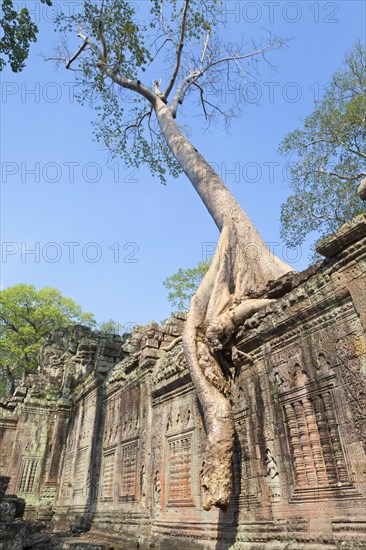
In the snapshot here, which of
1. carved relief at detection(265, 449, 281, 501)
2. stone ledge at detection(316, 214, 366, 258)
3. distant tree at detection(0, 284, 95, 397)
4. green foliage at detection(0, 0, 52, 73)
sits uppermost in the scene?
distant tree at detection(0, 284, 95, 397)

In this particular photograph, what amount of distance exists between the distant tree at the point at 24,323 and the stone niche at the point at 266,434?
14.9 metres

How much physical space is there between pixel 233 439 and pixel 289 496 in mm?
831

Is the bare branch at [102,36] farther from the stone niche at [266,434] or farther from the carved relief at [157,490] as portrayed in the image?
the carved relief at [157,490]

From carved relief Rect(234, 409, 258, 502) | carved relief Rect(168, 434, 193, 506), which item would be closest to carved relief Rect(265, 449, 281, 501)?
carved relief Rect(234, 409, 258, 502)

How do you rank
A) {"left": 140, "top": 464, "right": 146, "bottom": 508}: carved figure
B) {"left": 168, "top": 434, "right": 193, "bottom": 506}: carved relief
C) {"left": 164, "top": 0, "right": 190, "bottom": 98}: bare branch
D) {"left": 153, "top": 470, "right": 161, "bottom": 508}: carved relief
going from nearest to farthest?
{"left": 168, "top": 434, "right": 193, "bottom": 506}: carved relief, {"left": 153, "top": 470, "right": 161, "bottom": 508}: carved relief, {"left": 140, "top": 464, "right": 146, "bottom": 508}: carved figure, {"left": 164, "top": 0, "right": 190, "bottom": 98}: bare branch

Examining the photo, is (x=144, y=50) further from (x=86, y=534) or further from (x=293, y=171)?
(x=86, y=534)

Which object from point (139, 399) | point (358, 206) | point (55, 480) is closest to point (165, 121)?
point (358, 206)

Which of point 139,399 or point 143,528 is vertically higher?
point 139,399

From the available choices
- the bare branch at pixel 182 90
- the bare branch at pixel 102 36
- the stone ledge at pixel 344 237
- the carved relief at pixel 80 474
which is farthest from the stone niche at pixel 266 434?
the bare branch at pixel 102 36

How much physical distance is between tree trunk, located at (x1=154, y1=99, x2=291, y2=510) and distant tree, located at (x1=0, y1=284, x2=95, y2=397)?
16563 millimetres

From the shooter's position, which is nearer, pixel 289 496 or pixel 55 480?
pixel 289 496

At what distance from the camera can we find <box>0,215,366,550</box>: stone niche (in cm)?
317

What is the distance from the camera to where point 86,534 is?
743cm

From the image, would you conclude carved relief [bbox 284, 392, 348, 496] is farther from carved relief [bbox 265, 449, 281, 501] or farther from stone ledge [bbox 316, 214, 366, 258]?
stone ledge [bbox 316, 214, 366, 258]
